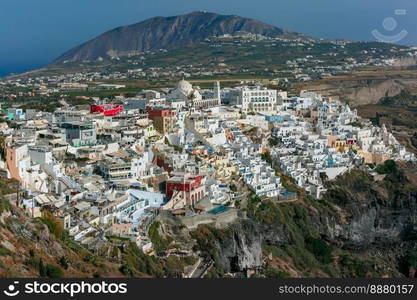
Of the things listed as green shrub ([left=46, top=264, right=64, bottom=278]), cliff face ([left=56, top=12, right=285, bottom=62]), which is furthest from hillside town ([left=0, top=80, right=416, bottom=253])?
cliff face ([left=56, top=12, right=285, bottom=62])

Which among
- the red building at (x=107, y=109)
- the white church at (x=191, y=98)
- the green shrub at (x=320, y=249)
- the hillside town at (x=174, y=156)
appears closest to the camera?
the hillside town at (x=174, y=156)

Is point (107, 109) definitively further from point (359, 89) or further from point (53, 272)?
point (359, 89)

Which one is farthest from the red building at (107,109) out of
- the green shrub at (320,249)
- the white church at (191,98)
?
the green shrub at (320,249)

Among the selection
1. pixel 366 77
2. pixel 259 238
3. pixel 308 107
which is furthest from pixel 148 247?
pixel 366 77

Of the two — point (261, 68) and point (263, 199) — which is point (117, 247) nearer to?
point (263, 199)

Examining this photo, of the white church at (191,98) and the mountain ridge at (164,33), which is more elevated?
the white church at (191,98)

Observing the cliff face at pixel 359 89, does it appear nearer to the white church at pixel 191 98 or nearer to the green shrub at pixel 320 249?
the white church at pixel 191 98

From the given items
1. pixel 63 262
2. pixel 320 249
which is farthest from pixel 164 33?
pixel 63 262
